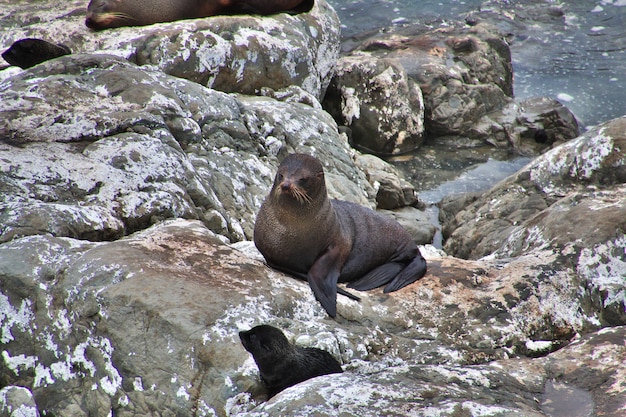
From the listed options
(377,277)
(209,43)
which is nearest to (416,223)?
(209,43)

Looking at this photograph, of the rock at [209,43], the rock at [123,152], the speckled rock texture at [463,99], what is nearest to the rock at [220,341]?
the rock at [123,152]

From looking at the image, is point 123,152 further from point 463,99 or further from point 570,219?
point 463,99

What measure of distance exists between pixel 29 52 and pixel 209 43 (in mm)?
2033

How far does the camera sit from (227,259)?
14.9 ft

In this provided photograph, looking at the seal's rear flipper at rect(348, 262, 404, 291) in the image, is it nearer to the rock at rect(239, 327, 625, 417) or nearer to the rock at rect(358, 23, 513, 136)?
the rock at rect(239, 327, 625, 417)

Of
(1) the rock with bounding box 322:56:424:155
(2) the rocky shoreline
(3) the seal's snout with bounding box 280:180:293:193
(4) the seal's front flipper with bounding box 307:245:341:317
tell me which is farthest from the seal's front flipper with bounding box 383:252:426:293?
(1) the rock with bounding box 322:56:424:155

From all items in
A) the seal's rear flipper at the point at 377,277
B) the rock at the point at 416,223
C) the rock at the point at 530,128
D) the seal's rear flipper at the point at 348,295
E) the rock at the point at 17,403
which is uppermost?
the rock at the point at 17,403

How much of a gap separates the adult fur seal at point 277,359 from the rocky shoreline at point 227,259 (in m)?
0.11

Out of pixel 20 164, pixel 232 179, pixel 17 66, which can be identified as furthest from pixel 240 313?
pixel 17 66

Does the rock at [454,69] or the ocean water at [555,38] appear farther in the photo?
the ocean water at [555,38]

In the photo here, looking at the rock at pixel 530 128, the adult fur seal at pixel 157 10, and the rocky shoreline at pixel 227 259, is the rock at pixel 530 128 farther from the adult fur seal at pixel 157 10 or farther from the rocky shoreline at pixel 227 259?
the adult fur seal at pixel 157 10

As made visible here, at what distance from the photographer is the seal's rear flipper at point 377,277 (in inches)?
195

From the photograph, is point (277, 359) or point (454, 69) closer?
point (277, 359)

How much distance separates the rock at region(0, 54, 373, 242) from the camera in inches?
188
